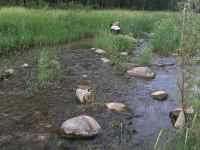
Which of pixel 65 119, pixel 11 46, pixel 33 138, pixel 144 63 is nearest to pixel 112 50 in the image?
pixel 144 63

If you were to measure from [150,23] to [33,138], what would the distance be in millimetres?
19944

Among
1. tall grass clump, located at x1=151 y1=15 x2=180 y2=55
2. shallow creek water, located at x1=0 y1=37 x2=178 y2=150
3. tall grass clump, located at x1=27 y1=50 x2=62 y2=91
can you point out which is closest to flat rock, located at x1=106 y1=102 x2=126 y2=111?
shallow creek water, located at x1=0 y1=37 x2=178 y2=150

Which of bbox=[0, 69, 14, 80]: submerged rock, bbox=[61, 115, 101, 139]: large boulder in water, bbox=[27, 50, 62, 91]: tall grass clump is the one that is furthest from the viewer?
bbox=[0, 69, 14, 80]: submerged rock

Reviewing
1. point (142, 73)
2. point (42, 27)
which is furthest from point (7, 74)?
point (42, 27)

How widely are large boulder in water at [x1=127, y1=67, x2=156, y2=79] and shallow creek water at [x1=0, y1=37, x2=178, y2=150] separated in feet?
0.62

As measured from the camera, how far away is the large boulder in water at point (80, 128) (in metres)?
6.17

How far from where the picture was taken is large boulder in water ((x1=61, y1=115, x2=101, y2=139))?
617 centimetres

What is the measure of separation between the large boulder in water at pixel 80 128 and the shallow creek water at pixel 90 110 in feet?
0.37

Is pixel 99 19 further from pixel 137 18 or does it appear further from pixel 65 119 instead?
pixel 65 119

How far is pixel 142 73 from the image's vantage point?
410 inches

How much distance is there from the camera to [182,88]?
Answer: 6.55 metres

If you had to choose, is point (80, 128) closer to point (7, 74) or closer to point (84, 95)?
point (84, 95)

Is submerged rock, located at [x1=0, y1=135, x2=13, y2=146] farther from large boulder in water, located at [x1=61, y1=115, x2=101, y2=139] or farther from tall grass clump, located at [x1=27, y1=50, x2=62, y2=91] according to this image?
tall grass clump, located at [x1=27, y1=50, x2=62, y2=91]

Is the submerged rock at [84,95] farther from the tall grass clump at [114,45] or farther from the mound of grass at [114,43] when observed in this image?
the mound of grass at [114,43]
